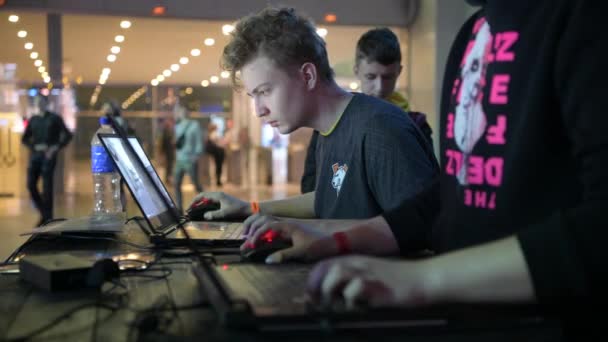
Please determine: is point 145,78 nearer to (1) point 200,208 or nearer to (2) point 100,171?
(2) point 100,171

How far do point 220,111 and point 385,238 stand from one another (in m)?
13.1

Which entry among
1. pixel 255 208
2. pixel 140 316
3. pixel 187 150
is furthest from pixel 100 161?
pixel 187 150

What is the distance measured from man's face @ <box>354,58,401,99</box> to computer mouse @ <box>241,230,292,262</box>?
1.74m

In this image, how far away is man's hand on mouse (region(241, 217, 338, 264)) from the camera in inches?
46.4

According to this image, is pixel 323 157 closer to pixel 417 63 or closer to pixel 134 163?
A: pixel 134 163

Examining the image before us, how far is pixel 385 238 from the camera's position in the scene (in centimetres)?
125

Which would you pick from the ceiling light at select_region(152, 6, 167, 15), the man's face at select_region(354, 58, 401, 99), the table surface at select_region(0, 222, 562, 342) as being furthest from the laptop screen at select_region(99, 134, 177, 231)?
the ceiling light at select_region(152, 6, 167, 15)

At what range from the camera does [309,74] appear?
180cm

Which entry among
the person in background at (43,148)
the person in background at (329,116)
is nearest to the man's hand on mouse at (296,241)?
the person in background at (329,116)

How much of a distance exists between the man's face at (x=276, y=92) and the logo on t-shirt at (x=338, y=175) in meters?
0.16

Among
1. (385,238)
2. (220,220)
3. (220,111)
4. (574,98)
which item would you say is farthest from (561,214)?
(220,111)

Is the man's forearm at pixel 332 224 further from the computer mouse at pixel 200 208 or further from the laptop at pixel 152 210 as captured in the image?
the computer mouse at pixel 200 208

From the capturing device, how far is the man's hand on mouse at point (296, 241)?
46.4 inches

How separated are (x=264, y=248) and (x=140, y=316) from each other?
47 cm
